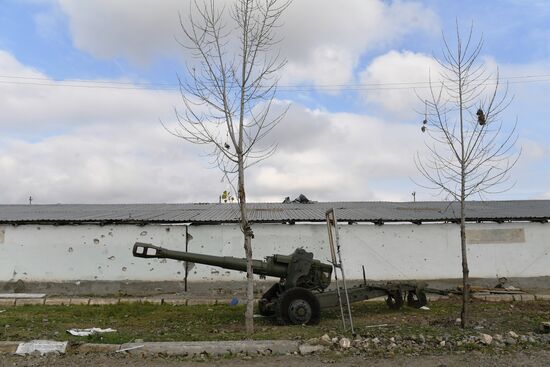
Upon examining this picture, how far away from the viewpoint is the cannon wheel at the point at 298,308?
32.3 feet

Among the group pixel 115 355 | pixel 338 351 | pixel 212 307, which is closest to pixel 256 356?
pixel 338 351

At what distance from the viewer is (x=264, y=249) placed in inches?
641

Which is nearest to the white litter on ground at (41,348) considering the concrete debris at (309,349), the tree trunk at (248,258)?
the tree trunk at (248,258)

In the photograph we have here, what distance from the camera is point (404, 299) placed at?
12492mm

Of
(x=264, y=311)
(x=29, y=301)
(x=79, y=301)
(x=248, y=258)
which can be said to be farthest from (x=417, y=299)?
(x=29, y=301)

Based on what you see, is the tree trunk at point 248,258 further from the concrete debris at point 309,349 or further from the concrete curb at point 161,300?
the concrete curb at point 161,300

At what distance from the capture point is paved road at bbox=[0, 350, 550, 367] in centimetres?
701

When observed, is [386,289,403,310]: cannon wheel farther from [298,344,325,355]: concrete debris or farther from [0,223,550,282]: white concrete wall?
[298,344,325,355]: concrete debris

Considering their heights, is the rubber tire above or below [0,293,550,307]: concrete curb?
above

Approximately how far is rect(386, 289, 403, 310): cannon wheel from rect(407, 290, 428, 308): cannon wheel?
1.21 ft

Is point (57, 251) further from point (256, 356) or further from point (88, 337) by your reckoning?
point (256, 356)

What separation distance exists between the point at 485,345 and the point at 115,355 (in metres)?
5.68

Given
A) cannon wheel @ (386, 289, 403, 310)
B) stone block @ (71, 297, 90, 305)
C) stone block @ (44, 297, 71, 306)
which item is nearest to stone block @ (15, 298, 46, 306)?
stone block @ (44, 297, 71, 306)

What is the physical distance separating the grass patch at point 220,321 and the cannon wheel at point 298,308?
25 centimetres
